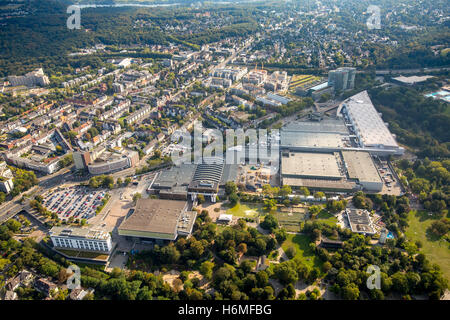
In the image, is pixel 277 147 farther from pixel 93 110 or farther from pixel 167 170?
pixel 93 110

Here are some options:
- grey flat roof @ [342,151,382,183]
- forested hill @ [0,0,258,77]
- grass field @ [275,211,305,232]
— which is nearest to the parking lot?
grass field @ [275,211,305,232]

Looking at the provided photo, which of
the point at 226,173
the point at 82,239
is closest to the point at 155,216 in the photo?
the point at 82,239

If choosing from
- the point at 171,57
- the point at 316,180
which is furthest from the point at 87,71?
the point at 316,180

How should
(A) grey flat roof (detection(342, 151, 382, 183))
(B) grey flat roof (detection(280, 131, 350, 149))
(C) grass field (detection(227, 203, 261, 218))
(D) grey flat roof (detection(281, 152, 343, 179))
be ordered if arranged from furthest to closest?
(B) grey flat roof (detection(280, 131, 350, 149))
(D) grey flat roof (detection(281, 152, 343, 179))
(A) grey flat roof (detection(342, 151, 382, 183))
(C) grass field (detection(227, 203, 261, 218))

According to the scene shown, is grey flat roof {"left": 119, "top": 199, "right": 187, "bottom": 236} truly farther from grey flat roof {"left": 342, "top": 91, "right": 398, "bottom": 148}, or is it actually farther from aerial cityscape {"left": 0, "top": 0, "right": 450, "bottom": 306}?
grey flat roof {"left": 342, "top": 91, "right": 398, "bottom": 148}

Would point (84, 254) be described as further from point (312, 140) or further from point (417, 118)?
point (417, 118)

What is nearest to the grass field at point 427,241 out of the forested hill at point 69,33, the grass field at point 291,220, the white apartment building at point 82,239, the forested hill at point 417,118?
the grass field at point 291,220
